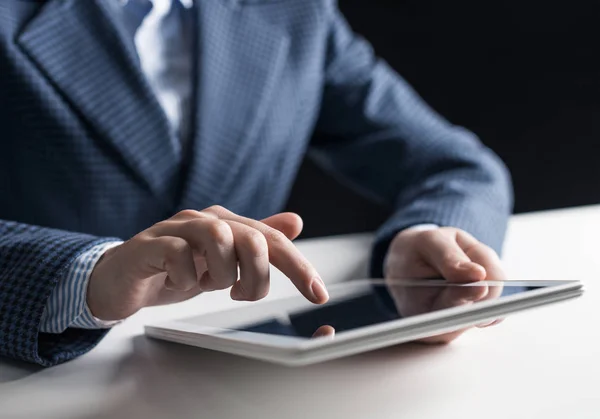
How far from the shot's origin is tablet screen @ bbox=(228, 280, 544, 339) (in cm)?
43

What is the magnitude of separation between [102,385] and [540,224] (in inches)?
24.9

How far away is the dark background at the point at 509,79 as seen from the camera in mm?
1621

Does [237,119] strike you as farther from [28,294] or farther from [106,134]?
[28,294]

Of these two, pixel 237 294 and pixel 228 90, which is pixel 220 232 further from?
pixel 228 90

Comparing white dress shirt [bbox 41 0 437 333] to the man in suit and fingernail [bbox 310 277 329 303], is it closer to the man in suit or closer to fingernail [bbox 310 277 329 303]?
the man in suit

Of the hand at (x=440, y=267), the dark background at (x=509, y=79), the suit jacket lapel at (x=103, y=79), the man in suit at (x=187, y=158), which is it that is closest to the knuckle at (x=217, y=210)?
the man in suit at (x=187, y=158)

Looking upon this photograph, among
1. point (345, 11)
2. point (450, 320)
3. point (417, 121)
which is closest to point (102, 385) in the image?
point (450, 320)

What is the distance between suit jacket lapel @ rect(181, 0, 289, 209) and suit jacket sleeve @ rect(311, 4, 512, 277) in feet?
0.45

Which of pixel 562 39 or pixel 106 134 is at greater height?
pixel 562 39

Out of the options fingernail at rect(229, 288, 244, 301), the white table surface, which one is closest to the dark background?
the white table surface

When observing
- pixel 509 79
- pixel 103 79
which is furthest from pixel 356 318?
pixel 509 79

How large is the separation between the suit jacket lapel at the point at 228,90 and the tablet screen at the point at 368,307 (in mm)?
329

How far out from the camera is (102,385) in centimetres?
46

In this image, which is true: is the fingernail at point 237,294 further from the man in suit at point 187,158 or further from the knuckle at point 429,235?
the knuckle at point 429,235
